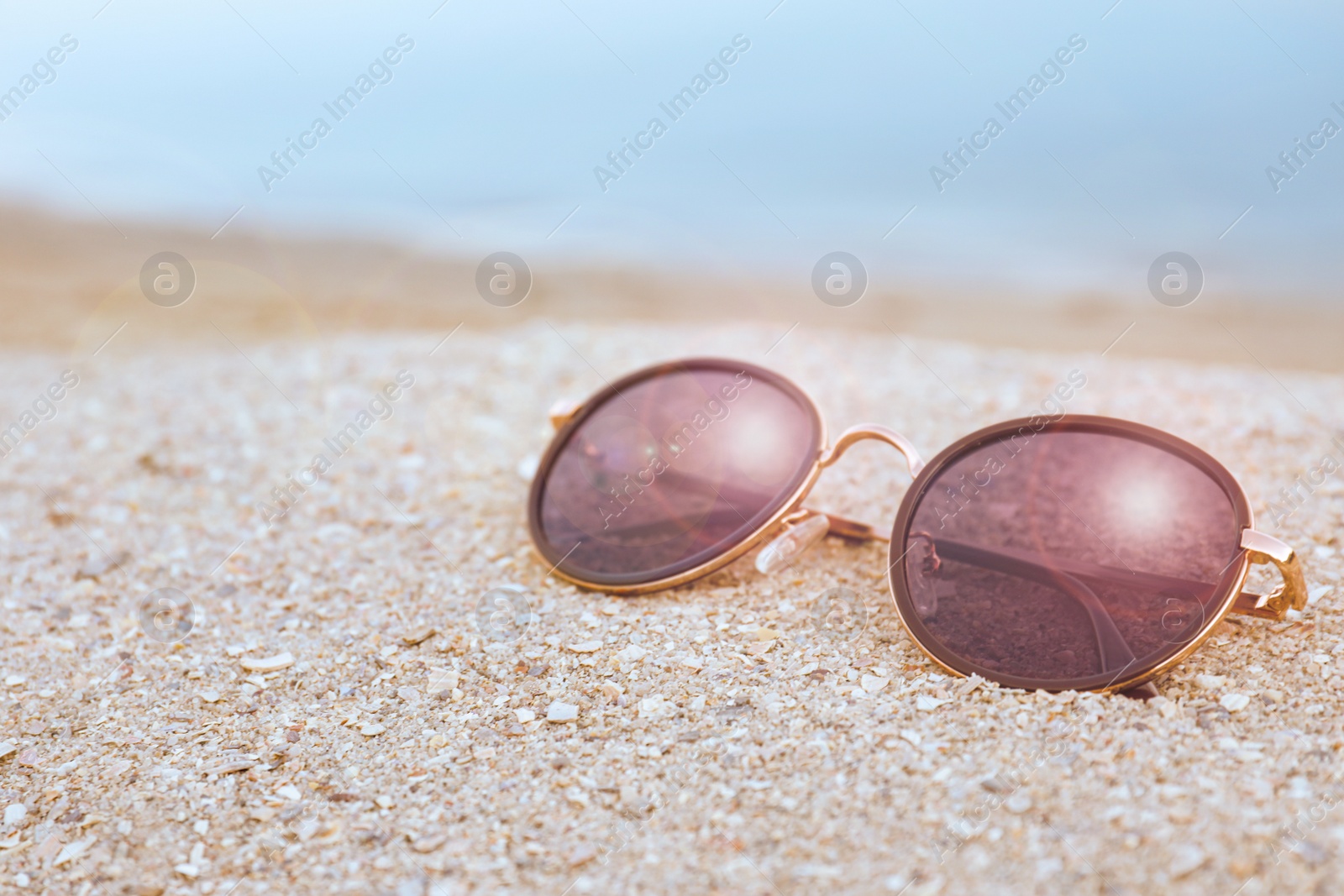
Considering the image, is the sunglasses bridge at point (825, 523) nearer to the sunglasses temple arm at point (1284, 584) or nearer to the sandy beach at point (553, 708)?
the sandy beach at point (553, 708)

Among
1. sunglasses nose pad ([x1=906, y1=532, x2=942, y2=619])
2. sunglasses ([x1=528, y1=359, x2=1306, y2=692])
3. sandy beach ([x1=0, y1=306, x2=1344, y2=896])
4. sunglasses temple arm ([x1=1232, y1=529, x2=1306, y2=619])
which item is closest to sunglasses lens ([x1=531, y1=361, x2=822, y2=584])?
sunglasses ([x1=528, y1=359, x2=1306, y2=692])

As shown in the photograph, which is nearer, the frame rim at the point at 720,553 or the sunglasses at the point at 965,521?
the sunglasses at the point at 965,521

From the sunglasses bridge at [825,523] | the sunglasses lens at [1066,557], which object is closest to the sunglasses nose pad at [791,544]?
the sunglasses bridge at [825,523]

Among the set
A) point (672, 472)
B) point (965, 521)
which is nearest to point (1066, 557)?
point (965, 521)

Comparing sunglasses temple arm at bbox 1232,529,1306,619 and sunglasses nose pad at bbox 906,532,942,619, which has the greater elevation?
sunglasses temple arm at bbox 1232,529,1306,619

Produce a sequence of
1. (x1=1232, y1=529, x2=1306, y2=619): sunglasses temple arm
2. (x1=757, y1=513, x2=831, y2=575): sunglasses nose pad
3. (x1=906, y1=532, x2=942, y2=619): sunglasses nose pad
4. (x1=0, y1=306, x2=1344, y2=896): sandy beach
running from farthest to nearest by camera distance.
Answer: (x1=757, y1=513, x2=831, y2=575): sunglasses nose pad, (x1=906, y1=532, x2=942, y2=619): sunglasses nose pad, (x1=1232, y1=529, x2=1306, y2=619): sunglasses temple arm, (x1=0, y1=306, x2=1344, y2=896): sandy beach

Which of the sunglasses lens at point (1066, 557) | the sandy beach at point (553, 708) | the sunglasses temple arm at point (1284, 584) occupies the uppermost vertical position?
the sunglasses temple arm at point (1284, 584)

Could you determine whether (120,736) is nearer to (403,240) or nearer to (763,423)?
(763,423)

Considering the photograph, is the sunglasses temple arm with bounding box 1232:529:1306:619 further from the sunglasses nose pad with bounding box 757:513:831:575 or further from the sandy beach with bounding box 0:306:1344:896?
the sunglasses nose pad with bounding box 757:513:831:575

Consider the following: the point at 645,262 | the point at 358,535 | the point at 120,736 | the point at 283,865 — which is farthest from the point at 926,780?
the point at 645,262
